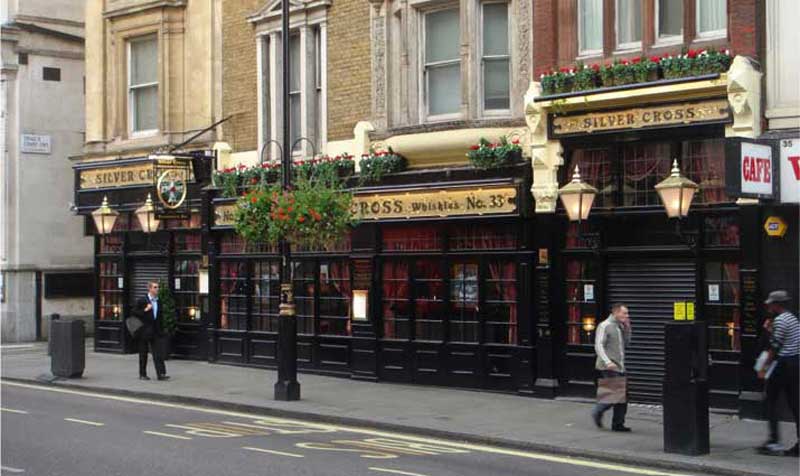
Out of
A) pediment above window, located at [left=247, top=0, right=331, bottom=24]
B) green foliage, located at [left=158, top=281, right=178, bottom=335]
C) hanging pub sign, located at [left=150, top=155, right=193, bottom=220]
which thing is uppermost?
pediment above window, located at [left=247, top=0, right=331, bottom=24]

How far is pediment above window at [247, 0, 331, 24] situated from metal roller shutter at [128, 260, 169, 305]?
627 centimetres

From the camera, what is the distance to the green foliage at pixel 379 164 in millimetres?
21156

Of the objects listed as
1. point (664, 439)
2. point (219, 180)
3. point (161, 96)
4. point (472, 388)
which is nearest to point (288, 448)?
point (664, 439)

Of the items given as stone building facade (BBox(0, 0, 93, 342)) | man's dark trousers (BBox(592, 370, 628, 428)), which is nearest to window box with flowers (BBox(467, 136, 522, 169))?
man's dark trousers (BBox(592, 370, 628, 428))

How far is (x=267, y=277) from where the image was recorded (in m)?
24.4

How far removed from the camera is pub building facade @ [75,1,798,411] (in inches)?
664

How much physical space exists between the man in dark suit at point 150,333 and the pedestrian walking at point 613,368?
9539 mm

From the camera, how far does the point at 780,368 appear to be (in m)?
13.6

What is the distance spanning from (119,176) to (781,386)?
17.9 m

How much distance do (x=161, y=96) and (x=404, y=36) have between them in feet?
25.0

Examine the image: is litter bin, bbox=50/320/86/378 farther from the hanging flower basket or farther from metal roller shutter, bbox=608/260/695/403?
metal roller shutter, bbox=608/260/695/403

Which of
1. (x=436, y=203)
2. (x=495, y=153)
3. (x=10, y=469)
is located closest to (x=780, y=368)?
(x=495, y=153)

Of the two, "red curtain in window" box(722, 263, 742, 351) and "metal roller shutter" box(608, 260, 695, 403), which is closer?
"red curtain in window" box(722, 263, 742, 351)

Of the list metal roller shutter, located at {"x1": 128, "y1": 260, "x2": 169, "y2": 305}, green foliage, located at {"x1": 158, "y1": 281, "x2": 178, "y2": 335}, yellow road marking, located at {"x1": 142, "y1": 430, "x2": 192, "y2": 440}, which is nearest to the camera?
yellow road marking, located at {"x1": 142, "y1": 430, "x2": 192, "y2": 440}
